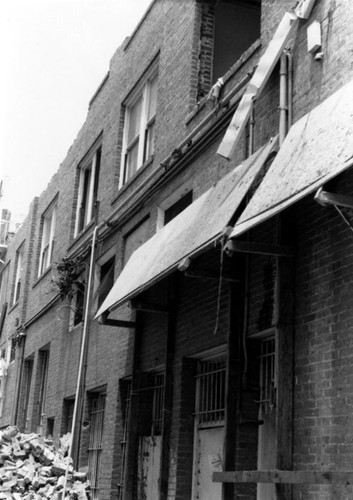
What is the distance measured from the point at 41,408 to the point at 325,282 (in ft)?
46.2

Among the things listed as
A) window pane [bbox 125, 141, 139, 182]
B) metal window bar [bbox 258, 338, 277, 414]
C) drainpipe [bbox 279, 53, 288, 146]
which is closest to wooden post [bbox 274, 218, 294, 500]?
metal window bar [bbox 258, 338, 277, 414]

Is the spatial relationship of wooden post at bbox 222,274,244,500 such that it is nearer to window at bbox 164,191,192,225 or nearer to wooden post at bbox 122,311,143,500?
window at bbox 164,191,192,225

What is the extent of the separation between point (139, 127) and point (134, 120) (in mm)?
577

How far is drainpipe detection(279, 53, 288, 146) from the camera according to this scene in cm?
838

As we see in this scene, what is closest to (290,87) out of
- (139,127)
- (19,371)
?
(139,127)

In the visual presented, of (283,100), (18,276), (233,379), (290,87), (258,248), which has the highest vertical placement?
(18,276)

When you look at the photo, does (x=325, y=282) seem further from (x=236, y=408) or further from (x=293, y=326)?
(x=236, y=408)

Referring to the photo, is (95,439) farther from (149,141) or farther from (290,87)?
(290,87)

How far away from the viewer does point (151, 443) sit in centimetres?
1155

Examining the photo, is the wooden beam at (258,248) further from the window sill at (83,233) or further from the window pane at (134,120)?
the window sill at (83,233)

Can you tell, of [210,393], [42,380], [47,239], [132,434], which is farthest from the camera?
[47,239]

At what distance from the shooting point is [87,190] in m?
18.8

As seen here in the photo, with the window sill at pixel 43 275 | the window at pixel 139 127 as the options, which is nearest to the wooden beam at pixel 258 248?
the window at pixel 139 127

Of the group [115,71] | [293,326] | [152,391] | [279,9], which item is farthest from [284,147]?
[115,71]
